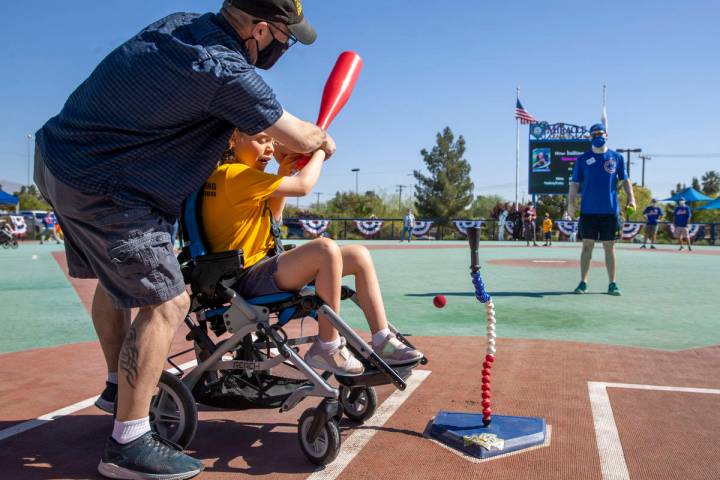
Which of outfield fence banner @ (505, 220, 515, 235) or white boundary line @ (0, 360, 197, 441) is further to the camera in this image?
outfield fence banner @ (505, 220, 515, 235)

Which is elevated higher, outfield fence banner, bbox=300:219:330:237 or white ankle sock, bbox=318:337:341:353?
white ankle sock, bbox=318:337:341:353

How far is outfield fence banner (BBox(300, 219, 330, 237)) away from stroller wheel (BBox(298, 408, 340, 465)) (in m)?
37.0

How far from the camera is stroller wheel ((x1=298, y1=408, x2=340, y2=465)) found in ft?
9.60

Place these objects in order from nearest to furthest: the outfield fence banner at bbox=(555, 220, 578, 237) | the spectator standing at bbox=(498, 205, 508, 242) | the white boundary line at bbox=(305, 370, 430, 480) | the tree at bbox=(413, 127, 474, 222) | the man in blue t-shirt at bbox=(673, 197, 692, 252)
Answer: the white boundary line at bbox=(305, 370, 430, 480), the man in blue t-shirt at bbox=(673, 197, 692, 252), the outfield fence banner at bbox=(555, 220, 578, 237), the spectator standing at bbox=(498, 205, 508, 242), the tree at bbox=(413, 127, 474, 222)

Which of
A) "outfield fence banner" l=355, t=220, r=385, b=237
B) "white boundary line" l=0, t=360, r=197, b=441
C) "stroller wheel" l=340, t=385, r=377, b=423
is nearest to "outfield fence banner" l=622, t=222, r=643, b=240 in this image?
"outfield fence banner" l=355, t=220, r=385, b=237

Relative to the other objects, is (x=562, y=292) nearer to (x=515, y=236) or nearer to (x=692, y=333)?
(x=692, y=333)

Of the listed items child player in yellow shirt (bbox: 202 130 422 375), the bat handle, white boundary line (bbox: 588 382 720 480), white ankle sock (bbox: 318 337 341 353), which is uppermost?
the bat handle

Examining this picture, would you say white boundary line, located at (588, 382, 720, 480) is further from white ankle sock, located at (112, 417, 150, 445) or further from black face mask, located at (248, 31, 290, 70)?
black face mask, located at (248, 31, 290, 70)

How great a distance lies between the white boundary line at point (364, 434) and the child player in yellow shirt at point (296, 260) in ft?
1.25

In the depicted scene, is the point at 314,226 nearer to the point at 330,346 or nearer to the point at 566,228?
the point at 566,228

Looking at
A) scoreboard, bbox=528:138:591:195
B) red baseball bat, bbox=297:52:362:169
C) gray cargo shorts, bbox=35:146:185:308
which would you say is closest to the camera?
gray cargo shorts, bbox=35:146:185:308

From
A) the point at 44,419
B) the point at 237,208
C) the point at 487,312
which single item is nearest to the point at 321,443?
the point at 487,312

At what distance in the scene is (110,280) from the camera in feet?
9.18

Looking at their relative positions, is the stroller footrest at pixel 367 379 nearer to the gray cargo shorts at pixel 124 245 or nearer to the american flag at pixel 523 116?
the gray cargo shorts at pixel 124 245
